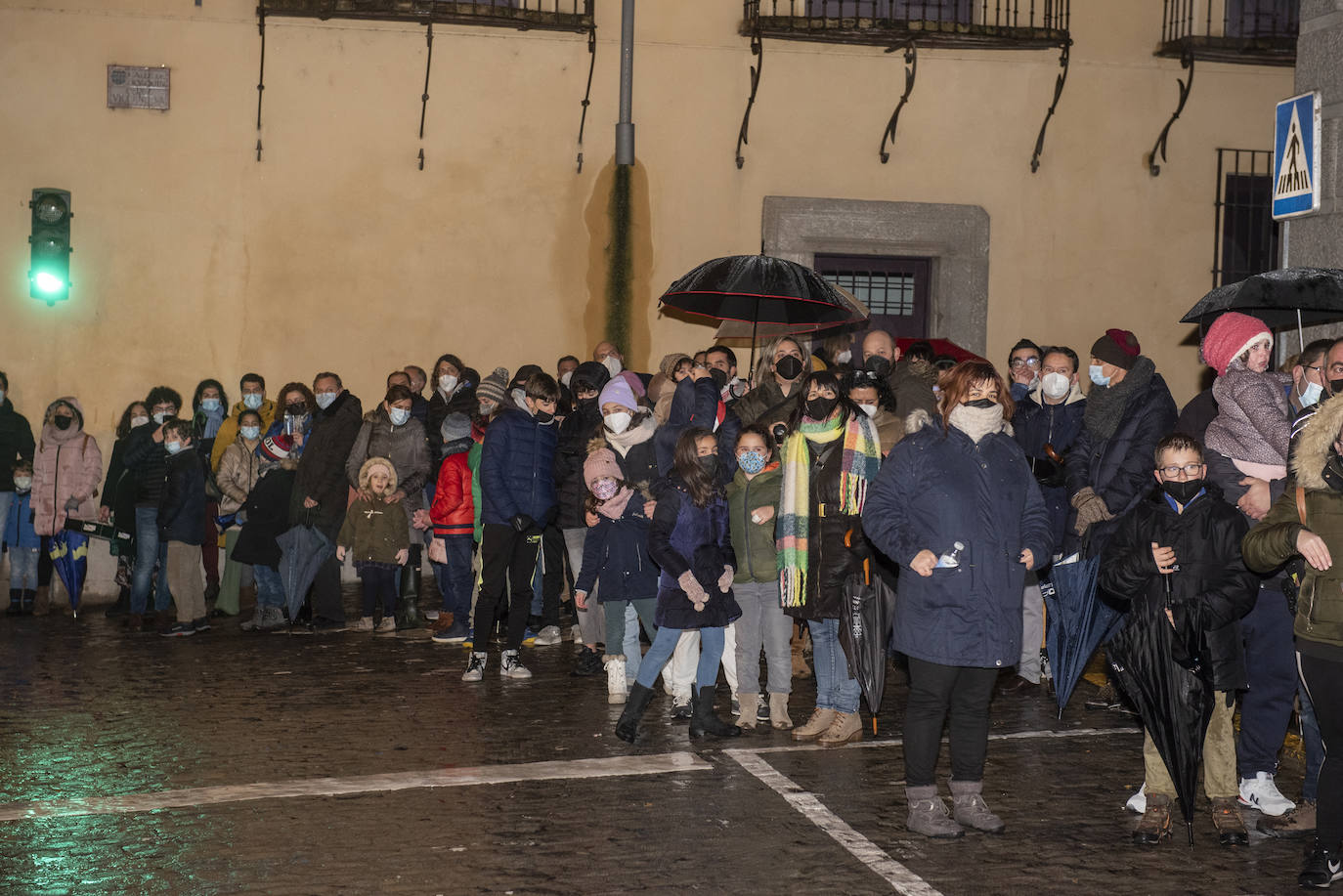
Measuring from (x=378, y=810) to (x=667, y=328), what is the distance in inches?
348

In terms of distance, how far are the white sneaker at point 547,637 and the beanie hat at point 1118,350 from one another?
14.9ft

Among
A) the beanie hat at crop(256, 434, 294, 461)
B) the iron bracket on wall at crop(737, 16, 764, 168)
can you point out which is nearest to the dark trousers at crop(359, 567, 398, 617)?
the beanie hat at crop(256, 434, 294, 461)

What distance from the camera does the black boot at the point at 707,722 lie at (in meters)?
8.54

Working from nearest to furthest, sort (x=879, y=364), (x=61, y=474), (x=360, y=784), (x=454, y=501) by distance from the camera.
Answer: (x=360, y=784)
(x=879, y=364)
(x=454, y=501)
(x=61, y=474)

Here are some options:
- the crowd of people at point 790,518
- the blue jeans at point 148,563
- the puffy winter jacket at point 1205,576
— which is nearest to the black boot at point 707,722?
the crowd of people at point 790,518

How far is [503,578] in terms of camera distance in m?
10.4

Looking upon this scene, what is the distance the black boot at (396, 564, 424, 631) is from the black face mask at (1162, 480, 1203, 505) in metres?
7.03

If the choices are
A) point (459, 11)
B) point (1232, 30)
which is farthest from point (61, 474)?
point (1232, 30)

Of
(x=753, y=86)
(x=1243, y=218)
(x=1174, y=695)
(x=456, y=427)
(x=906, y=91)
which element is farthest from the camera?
(x=1243, y=218)

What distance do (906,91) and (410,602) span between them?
6992 millimetres

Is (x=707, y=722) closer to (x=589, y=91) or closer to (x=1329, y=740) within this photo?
(x=1329, y=740)

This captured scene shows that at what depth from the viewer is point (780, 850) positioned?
253 inches

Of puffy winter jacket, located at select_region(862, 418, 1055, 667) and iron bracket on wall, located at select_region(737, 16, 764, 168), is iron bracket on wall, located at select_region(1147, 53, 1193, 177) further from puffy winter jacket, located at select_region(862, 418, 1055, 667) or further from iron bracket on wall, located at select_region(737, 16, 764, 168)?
puffy winter jacket, located at select_region(862, 418, 1055, 667)

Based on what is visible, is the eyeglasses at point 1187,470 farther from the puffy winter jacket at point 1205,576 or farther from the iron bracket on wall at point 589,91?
the iron bracket on wall at point 589,91
